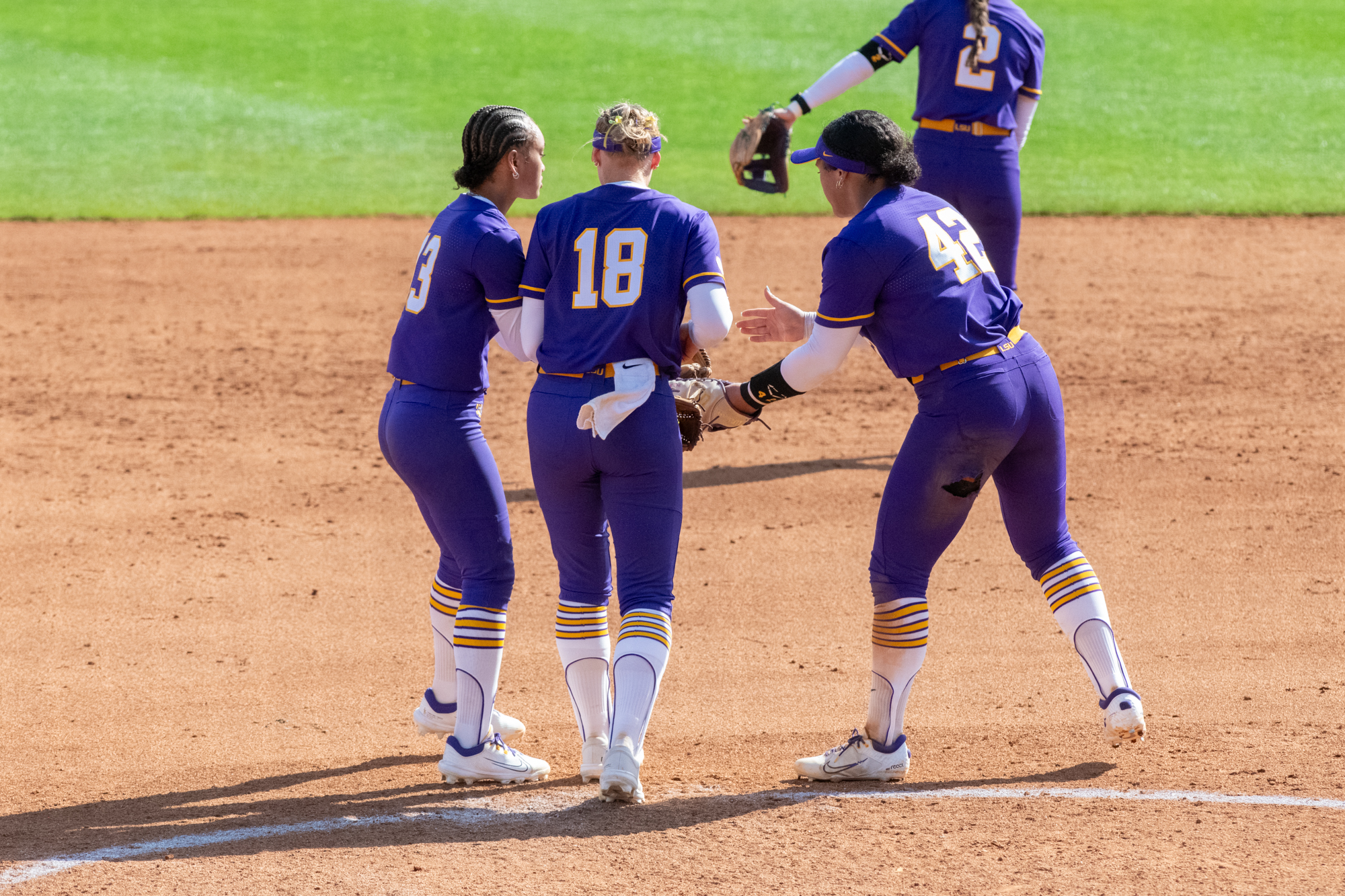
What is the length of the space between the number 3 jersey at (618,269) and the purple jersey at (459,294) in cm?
13

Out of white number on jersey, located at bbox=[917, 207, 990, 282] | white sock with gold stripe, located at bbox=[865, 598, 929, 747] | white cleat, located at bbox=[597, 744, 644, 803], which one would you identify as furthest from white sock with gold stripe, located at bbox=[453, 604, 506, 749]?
white number on jersey, located at bbox=[917, 207, 990, 282]

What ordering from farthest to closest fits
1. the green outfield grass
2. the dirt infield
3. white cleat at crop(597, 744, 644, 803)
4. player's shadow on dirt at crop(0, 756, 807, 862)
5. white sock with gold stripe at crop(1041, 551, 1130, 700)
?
the green outfield grass → white sock with gold stripe at crop(1041, 551, 1130, 700) → white cleat at crop(597, 744, 644, 803) → player's shadow on dirt at crop(0, 756, 807, 862) → the dirt infield

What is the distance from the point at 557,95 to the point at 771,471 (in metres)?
12.2

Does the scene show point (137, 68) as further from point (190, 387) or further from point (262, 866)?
point (262, 866)

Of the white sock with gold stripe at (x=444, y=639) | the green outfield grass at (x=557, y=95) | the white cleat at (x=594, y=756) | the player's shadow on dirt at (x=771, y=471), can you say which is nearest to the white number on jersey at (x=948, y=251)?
the white cleat at (x=594, y=756)

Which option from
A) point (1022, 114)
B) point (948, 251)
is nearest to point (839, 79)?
point (1022, 114)

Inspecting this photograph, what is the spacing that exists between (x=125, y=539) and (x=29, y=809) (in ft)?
9.45

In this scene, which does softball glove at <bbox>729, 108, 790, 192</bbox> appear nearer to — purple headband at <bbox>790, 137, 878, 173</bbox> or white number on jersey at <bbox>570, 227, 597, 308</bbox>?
purple headband at <bbox>790, 137, 878, 173</bbox>

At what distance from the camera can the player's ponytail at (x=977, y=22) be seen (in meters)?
7.84

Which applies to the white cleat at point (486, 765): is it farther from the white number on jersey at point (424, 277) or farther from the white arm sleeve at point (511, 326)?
the white number on jersey at point (424, 277)

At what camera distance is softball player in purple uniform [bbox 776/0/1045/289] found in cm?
792

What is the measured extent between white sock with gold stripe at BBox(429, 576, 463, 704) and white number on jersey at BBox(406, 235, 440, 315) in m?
1.01

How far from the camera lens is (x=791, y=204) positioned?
49.1 feet

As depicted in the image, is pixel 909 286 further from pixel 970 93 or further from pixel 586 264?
pixel 970 93
